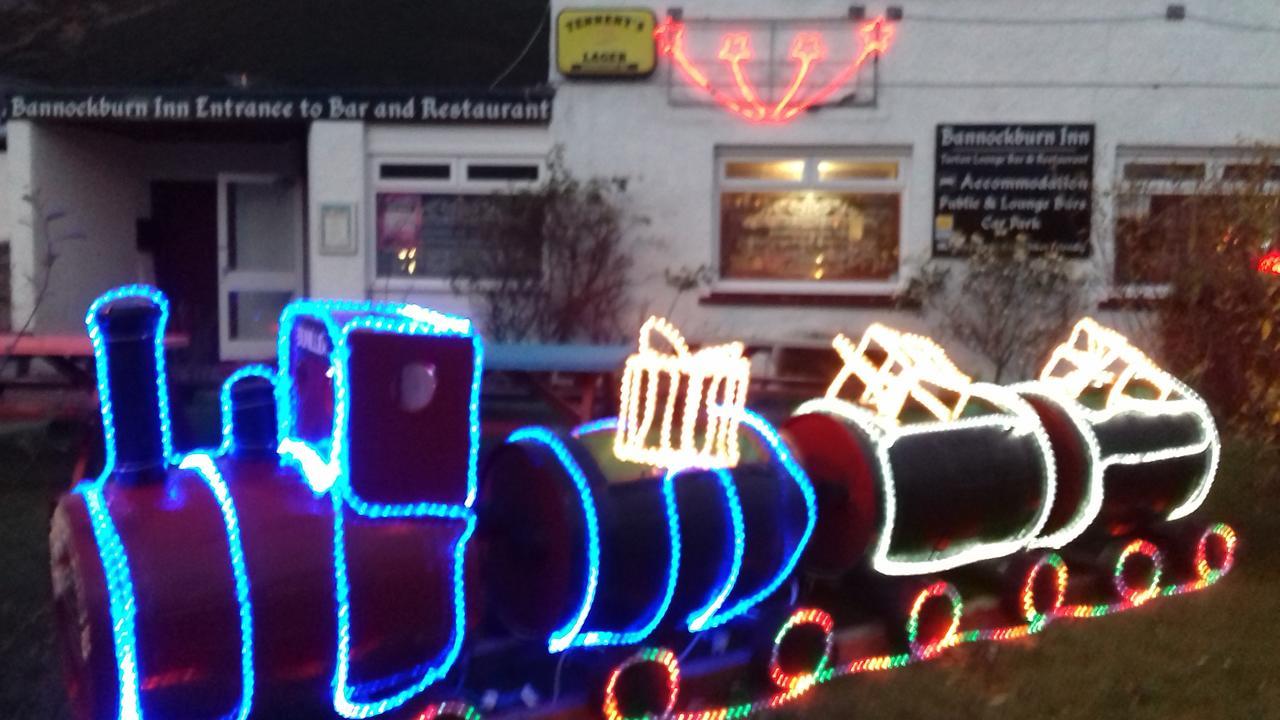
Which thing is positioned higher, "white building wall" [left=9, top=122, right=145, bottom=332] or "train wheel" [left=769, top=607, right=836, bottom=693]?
"white building wall" [left=9, top=122, right=145, bottom=332]

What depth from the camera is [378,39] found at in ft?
43.6

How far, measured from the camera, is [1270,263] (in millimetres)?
5512

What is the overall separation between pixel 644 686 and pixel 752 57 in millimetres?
8386

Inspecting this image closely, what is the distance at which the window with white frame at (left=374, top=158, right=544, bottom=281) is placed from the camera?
38.5ft

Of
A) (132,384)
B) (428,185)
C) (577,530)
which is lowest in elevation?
(577,530)

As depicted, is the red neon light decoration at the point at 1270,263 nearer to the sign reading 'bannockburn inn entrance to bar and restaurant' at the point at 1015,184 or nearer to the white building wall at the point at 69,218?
the sign reading 'bannockburn inn entrance to bar and restaurant' at the point at 1015,184

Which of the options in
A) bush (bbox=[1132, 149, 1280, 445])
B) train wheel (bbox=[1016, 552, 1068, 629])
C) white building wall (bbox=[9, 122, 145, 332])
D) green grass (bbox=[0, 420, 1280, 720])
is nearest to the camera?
green grass (bbox=[0, 420, 1280, 720])

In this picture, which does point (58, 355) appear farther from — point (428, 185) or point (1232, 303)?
point (1232, 303)

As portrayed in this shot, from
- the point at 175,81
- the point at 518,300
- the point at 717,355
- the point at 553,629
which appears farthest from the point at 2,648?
the point at 175,81

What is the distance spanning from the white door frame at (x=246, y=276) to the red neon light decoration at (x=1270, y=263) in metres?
10.0

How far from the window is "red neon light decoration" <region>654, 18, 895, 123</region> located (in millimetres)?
442

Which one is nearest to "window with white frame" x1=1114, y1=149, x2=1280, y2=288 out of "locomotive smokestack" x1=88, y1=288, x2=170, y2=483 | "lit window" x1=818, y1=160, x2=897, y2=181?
"lit window" x1=818, y1=160, x2=897, y2=181

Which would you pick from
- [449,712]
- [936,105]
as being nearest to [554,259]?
[936,105]

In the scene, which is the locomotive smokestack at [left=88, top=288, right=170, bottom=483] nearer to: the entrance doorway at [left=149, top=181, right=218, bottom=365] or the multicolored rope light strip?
the multicolored rope light strip
